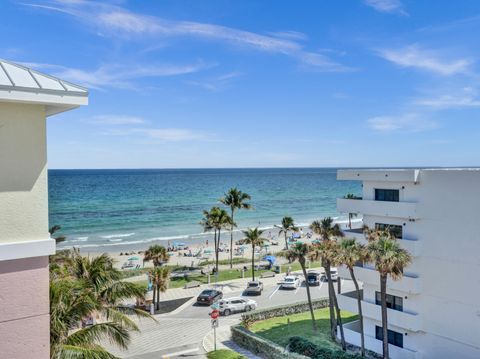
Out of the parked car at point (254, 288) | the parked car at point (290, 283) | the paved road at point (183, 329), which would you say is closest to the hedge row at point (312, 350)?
the paved road at point (183, 329)

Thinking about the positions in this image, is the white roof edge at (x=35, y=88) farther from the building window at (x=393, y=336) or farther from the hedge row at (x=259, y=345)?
the building window at (x=393, y=336)

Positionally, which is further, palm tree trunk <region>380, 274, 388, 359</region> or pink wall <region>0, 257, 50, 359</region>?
palm tree trunk <region>380, 274, 388, 359</region>

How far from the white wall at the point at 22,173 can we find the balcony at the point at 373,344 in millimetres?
23473

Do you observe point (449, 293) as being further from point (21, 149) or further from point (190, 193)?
point (190, 193)

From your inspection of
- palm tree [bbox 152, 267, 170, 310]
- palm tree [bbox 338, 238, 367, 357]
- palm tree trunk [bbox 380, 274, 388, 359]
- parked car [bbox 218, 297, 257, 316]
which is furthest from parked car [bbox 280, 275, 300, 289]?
palm tree trunk [bbox 380, 274, 388, 359]

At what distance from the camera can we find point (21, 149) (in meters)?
5.15

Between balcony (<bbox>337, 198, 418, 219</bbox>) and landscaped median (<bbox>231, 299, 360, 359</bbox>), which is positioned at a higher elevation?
balcony (<bbox>337, 198, 418, 219</bbox>)

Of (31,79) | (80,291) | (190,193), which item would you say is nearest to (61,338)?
(80,291)

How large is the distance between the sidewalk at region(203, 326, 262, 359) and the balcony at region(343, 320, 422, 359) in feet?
19.7

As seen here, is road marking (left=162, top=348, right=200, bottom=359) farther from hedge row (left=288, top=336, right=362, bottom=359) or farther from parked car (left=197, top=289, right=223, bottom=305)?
parked car (left=197, top=289, right=223, bottom=305)

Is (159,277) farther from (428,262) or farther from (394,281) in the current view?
(428,262)

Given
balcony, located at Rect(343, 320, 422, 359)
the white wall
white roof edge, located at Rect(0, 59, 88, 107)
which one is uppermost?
white roof edge, located at Rect(0, 59, 88, 107)

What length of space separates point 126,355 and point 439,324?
17.4 meters

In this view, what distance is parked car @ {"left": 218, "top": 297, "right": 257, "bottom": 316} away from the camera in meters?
33.6
